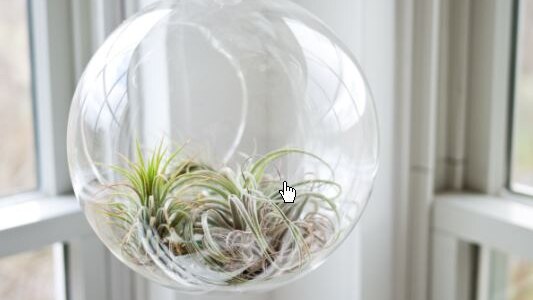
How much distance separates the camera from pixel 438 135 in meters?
1.17

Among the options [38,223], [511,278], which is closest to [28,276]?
[38,223]

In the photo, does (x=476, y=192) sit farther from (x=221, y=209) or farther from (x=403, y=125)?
(x=221, y=209)

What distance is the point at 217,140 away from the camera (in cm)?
65

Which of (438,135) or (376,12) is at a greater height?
(376,12)

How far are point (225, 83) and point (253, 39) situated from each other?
0.16 ft

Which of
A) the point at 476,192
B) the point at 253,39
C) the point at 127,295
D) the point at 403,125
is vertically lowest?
the point at 127,295

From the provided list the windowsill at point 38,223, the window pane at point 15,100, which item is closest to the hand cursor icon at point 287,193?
the windowsill at point 38,223

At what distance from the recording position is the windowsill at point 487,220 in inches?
39.1

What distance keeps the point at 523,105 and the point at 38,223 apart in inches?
29.9

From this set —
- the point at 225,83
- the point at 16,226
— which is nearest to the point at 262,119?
the point at 225,83

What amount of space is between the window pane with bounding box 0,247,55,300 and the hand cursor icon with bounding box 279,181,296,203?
553mm

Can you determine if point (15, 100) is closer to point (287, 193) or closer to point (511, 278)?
point (287, 193)

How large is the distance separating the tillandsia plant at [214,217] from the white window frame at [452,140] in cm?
50

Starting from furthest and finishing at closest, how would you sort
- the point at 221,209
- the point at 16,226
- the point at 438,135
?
the point at 438,135
the point at 16,226
the point at 221,209
